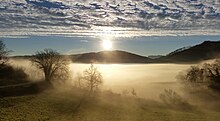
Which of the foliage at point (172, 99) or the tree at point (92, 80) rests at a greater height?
the tree at point (92, 80)

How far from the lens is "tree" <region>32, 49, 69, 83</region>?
123 meters

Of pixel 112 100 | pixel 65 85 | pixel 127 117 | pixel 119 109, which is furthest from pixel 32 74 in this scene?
pixel 127 117

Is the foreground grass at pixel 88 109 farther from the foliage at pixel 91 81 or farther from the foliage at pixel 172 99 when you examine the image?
the foliage at pixel 91 81

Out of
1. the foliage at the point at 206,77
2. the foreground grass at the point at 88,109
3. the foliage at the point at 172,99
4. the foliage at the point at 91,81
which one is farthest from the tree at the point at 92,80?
the foliage at the point at 206,77

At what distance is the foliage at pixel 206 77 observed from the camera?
123 metres

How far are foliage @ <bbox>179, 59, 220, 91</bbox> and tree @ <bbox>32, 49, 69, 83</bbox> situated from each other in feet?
167

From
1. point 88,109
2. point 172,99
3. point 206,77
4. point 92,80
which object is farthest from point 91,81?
point 206,77

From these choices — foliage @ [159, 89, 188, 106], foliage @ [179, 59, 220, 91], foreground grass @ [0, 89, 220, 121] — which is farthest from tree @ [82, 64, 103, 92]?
foliage @ [179, 59, 220, 91]

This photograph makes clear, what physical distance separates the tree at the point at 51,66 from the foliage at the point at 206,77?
1999 inches

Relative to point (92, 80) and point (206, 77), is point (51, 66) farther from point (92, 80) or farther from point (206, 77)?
point (206, 77)

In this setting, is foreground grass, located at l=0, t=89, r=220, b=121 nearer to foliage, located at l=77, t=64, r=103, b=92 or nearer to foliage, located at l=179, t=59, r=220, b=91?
foliage, located at l=77, t=64, r=103, b=92

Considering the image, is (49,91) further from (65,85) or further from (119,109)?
(119,109)

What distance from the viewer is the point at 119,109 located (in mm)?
93250

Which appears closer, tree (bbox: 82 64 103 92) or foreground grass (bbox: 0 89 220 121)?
foreground grass (bbox: 0 89 220 121)
